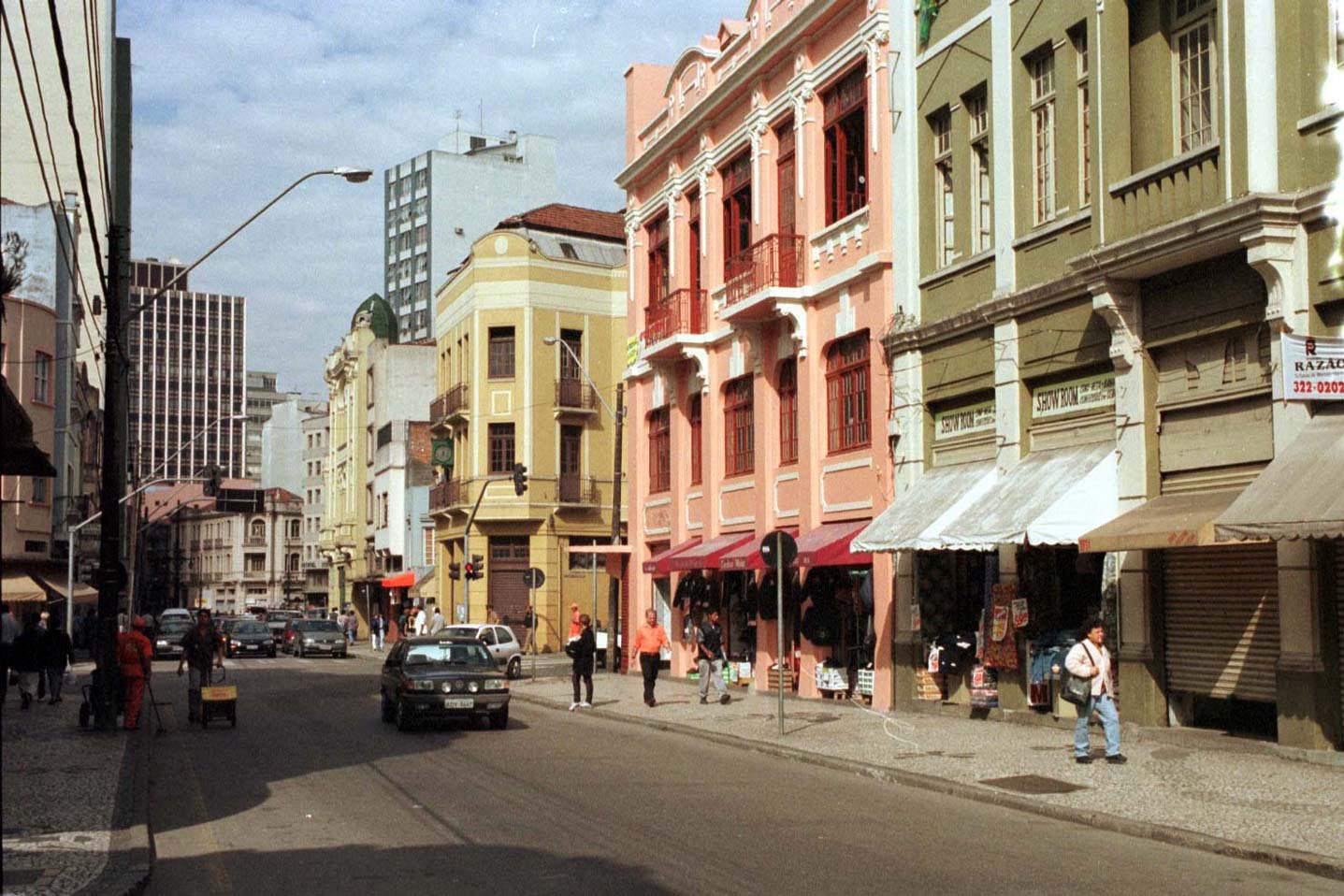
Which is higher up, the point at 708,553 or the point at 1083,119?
the point at 1083,119

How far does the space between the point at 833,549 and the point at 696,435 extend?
33.0ft

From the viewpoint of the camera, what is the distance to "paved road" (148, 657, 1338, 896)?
394 inches

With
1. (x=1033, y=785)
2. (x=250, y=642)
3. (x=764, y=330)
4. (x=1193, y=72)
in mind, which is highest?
(x=1193, y=72)

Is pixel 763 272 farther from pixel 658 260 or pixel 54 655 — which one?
pixel 54 655

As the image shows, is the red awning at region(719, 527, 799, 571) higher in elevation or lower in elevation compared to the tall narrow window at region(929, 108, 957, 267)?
lower

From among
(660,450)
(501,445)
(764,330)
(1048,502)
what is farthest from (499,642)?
(1048,502)

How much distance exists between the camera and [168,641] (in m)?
55.2

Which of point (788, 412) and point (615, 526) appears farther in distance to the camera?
point (615, 526)

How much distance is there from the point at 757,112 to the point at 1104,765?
1802 centimetres

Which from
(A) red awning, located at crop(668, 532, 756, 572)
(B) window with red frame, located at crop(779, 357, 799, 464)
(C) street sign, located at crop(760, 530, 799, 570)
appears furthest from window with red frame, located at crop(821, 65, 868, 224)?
(C) street sign, located at crop(760, 530, 799, 570)

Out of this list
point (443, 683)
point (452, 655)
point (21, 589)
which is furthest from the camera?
point (21, 589)

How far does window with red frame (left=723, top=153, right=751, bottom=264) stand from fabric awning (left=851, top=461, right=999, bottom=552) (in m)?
9.77

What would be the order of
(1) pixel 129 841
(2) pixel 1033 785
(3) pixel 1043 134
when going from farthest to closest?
(3) pixel 1043 134 < (2) pixel 1033 785 < (1) pixel 129 841

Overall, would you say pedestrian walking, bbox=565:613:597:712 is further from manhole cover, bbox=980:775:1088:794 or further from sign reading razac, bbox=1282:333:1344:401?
sign reading razac, bbox=1282:333:1344:401
